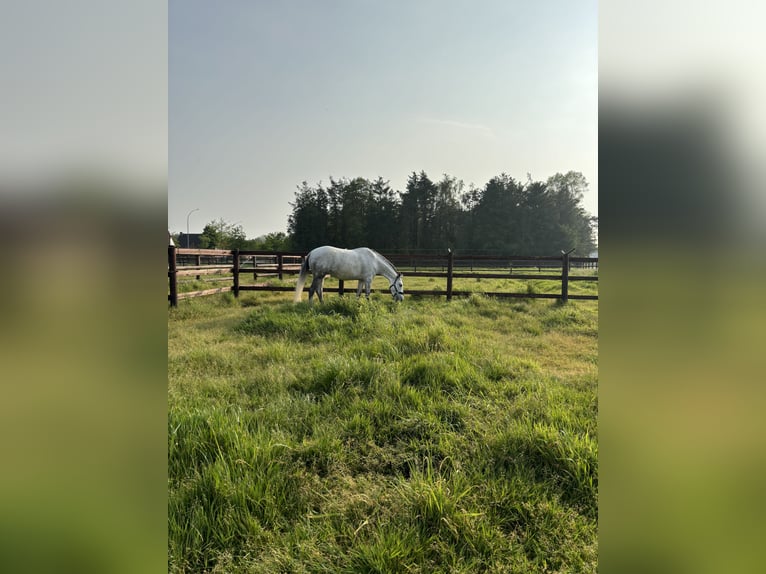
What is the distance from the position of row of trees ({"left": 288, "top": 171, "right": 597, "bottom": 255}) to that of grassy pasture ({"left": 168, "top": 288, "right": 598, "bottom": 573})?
128 feet

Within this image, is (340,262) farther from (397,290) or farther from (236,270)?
(236,270)

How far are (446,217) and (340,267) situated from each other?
38.9 m

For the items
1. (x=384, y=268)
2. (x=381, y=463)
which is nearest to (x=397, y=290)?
(x=384, y=268)

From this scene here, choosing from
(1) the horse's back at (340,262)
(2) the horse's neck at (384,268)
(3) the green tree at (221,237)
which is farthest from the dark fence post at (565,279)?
(3) the green tree at (221,237)

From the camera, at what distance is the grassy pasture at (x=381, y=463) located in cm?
140

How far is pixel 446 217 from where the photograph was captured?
148 ft

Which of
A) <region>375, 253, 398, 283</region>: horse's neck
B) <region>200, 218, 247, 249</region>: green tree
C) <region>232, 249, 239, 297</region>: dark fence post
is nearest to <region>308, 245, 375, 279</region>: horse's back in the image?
<region>375, 253, 398, 283</region>: horse's neck

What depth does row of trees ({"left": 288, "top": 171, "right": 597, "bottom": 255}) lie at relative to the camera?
40.7 m

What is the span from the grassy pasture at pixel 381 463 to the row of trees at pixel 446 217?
39.1 metres
